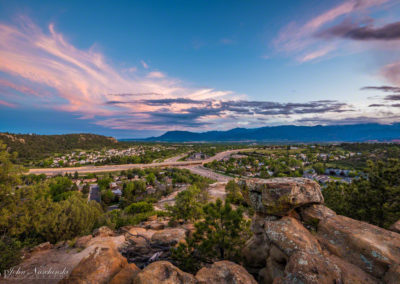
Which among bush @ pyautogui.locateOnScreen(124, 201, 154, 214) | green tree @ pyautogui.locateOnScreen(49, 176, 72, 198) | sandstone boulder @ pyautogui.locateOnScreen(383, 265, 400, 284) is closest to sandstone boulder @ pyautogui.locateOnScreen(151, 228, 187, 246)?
sandstone boulder @ pyautogui.locateOnScreen(383, 265, 400, 284)

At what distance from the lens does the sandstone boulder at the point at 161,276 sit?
17.5 ft

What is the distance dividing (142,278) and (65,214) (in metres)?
15.5

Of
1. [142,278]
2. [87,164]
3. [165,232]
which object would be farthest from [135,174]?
[142,278]

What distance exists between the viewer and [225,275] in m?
5.82

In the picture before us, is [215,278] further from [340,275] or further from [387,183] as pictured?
[387,183]

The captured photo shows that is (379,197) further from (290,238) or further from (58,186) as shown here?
(58,186)

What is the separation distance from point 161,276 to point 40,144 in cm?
19666


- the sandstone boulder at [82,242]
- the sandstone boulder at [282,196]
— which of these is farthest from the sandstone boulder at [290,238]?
the sandstone boulder at [82,242]

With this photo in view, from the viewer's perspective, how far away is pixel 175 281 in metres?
5.45

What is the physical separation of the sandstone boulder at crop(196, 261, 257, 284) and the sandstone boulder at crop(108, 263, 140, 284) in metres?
2.39

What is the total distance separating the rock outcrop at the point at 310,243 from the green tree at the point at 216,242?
0.87 meters

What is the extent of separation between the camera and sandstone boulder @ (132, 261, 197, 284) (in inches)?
210

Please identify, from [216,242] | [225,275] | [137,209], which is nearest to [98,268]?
[225,275]

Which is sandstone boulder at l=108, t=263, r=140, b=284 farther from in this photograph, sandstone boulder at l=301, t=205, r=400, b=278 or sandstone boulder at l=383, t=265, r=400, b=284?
sandstone boulder at l=383, t=265, r=400, b=284
